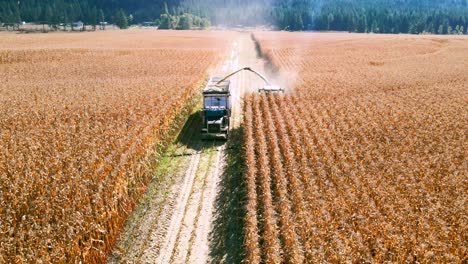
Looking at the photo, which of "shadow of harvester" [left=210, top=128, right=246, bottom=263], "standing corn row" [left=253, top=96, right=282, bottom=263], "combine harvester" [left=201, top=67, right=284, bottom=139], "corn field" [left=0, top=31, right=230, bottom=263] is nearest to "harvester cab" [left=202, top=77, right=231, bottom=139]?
"combine harvester" [left=201, top=67, right=284, bottom=139]

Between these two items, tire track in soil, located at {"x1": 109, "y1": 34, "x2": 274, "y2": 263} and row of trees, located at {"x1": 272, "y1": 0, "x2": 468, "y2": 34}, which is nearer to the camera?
tire track in soil, located at {"x1": 109, "y1": 34, "x2": 274, "y2": 263}

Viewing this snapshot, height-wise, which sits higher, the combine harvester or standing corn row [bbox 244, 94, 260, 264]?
the combine harvester

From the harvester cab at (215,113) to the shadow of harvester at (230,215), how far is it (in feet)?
7.24

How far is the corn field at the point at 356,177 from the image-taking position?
9.20 m

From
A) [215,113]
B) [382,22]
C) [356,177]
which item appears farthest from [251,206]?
[382,22]

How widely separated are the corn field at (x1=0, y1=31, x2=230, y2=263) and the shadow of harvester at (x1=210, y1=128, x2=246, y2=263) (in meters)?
3.23

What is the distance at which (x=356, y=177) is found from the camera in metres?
12.6

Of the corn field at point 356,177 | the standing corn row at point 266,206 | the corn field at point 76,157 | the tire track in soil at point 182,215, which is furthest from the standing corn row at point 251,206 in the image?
the corn field at point 76,157

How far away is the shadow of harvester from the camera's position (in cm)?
1042

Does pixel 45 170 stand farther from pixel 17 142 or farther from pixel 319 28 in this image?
pixel 319 28

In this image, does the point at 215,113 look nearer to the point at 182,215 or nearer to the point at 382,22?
the point at 182,215

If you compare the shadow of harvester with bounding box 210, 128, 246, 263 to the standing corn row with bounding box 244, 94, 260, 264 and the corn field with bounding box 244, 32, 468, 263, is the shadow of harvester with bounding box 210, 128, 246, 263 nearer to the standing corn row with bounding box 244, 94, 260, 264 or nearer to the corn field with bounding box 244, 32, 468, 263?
the standing corn row with bounding box 244, 94, 260, 264

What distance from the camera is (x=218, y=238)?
11.1 m

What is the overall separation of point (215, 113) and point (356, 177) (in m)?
8.64
